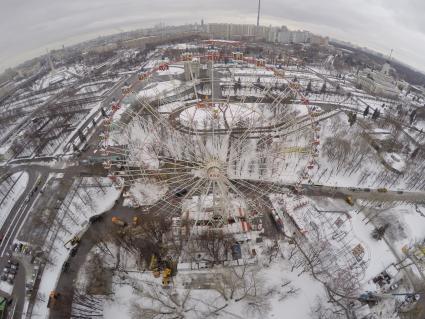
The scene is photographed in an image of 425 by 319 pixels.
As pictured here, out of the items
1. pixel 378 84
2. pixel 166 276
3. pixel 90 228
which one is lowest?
pixel 166 276

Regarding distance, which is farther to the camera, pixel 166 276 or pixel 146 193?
pixel 146 193

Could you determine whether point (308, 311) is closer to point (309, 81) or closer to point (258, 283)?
point (258, 283)

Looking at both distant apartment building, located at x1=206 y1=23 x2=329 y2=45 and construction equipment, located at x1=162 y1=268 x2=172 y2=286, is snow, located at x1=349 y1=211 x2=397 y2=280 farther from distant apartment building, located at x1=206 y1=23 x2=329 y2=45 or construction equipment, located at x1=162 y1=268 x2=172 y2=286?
distant apartment building, located at x1=206 y1=23 x2=329 y2=45

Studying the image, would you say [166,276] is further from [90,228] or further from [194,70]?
[194,70]

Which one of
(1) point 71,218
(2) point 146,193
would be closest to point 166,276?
(2) point 146,193

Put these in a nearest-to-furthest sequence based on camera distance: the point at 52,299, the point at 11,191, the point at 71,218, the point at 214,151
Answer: the point at 214,151
the point at 52,299
the point at 71,218
the point at 11,191

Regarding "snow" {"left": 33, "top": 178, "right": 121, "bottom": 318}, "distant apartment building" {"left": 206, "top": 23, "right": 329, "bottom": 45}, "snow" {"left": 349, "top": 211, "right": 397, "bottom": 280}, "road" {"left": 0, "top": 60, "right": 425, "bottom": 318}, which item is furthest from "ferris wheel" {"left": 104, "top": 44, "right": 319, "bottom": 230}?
"distant apartment building" {"left": 206, "top": 23, "right": 329, "bottom": 45}

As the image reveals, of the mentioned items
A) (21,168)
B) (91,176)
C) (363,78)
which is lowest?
(91,176)

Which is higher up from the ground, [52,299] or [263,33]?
[263,33]

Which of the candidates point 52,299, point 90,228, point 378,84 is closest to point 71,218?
point 90,228

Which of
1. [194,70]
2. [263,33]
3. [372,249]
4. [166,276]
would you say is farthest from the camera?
[263,33]

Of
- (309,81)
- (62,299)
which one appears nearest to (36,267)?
(62,299)
